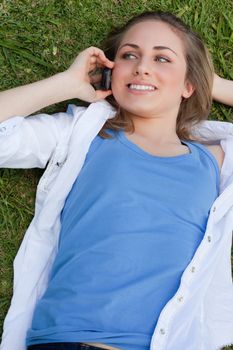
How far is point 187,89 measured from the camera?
3.59m

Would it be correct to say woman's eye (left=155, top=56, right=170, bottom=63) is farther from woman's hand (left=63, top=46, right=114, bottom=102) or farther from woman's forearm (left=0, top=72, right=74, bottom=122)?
woman's forearm (left=0, top=72, right=74, bottom=122)

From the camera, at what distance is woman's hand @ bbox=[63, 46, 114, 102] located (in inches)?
130

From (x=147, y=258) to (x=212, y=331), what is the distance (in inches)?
23.9

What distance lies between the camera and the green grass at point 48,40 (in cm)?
352

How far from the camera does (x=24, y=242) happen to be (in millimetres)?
3285

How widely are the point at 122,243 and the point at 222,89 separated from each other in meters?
1.24

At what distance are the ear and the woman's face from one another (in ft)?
0.36

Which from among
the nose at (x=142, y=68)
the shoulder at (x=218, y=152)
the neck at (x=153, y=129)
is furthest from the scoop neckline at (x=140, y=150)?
the nose at (x=142, y=68)

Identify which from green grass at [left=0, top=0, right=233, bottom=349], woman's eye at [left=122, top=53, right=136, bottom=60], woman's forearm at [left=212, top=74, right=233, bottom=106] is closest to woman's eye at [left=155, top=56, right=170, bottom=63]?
woman's eye at [left=122, top=53, right=136, bottom=60]

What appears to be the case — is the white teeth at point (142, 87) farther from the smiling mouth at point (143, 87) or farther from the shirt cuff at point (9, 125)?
the shirt cuff at point (9, 125)

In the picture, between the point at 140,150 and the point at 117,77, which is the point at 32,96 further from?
the point at 140,150

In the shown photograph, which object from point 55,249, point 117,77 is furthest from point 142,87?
point 55,249

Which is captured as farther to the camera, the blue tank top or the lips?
the lips

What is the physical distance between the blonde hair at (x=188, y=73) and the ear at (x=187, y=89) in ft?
0.06
